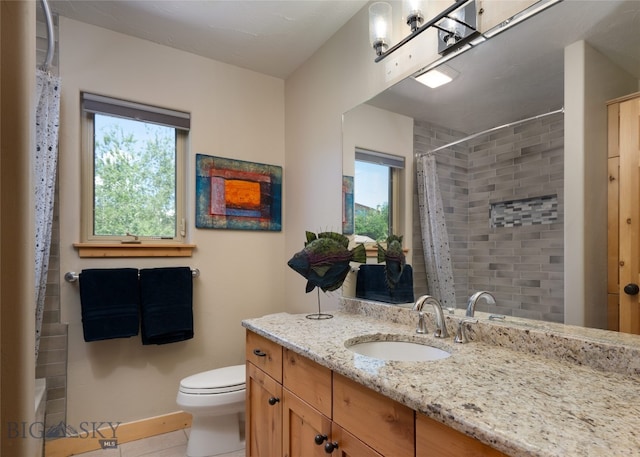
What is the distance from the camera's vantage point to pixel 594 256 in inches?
39.6

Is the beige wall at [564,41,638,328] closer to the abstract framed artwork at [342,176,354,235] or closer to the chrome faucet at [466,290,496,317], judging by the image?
the chrome faucet at [466,290,496,317]

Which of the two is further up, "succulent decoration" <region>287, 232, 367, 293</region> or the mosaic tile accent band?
the mosaic tile accent band

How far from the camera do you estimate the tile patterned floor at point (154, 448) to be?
1.95 meters

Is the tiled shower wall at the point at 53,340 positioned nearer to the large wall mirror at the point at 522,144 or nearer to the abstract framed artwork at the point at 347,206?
the abstract framed artwork at the point at 347,206

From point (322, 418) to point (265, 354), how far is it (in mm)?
460

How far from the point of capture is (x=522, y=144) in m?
1.20

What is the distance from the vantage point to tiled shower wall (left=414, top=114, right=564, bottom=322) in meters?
1.10

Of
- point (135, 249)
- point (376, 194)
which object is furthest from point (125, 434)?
point (376, 194)

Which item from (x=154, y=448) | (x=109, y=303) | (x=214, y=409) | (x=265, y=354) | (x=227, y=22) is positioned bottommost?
(x=154, y=448)

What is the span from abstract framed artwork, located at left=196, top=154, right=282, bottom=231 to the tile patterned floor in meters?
1.30

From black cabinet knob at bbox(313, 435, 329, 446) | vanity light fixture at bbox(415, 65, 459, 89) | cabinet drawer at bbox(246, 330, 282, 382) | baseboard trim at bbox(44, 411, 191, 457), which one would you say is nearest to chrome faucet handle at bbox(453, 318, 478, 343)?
black cabinet knob at bbox(313, 435, 329, 446)

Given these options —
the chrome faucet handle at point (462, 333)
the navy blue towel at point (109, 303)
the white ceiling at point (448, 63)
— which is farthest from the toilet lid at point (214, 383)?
the white ceiling at point (448, 63)

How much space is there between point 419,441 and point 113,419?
2.02 m

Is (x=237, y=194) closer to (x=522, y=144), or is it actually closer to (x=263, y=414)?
(x=263, y=414)
